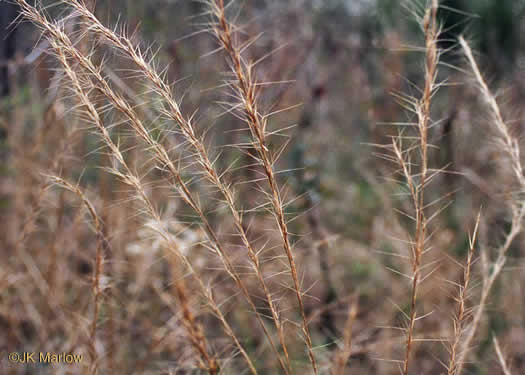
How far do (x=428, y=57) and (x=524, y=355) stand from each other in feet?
5.92

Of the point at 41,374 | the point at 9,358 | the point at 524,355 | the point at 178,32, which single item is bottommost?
the point at 524,355

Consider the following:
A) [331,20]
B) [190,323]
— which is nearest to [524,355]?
[190,323]

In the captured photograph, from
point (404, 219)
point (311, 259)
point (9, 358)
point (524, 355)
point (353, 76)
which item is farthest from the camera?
point (353, 76)

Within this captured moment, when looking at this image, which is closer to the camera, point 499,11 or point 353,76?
point 499,11

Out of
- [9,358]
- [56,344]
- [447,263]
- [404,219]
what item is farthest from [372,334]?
[9,358]

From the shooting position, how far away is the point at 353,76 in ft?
14.3

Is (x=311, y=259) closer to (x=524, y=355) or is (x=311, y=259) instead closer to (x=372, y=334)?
(x=372, y=334)

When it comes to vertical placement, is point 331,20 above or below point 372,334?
above

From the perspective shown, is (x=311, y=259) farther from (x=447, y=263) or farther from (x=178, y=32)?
(x=178, y=32)

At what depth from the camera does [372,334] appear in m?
2.12

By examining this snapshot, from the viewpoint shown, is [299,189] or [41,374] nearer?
[41,374]

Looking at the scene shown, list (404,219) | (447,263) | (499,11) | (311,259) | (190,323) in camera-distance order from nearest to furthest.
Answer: (190,323) < (447,263) < (311,259) < (404,219) < (499,11)

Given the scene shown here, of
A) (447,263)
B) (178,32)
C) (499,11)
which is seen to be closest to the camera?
(447,263)

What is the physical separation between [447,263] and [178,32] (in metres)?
2.36
